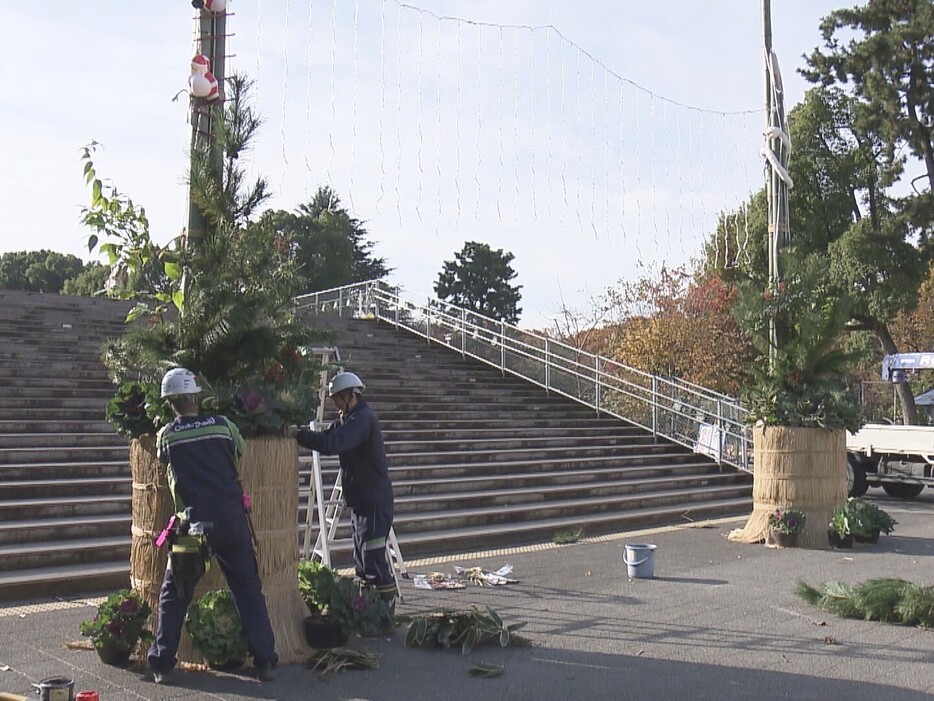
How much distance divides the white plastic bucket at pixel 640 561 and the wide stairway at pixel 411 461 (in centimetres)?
252

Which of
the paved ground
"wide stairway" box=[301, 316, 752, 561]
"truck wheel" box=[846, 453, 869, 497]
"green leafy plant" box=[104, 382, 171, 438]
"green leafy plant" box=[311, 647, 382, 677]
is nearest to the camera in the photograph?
the paved ground

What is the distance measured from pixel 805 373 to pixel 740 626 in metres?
5.46

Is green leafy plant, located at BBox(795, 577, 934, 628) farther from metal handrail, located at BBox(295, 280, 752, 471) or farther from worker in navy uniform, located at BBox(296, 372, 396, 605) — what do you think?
metal handrail, located at BBox(295, 280, 752, 471)

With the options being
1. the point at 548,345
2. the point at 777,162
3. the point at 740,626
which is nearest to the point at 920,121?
the point at 548,345

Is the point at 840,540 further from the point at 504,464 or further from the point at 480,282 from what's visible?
the point at 480,282

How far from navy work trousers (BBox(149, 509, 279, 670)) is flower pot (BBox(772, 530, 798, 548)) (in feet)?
25.9

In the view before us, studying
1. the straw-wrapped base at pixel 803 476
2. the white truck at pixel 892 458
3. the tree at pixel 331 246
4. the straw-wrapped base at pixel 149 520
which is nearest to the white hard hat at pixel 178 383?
the straw-wrapped base at pixel 149 520

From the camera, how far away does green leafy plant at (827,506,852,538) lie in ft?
40.7

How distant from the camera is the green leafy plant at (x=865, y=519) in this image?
12445 millimetres

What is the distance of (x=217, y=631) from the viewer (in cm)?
616

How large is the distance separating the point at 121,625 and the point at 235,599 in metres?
0.73

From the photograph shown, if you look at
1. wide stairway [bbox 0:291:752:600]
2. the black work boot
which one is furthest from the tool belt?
wide stairway [bbox 0:291:752:600]

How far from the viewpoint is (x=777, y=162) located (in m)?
13.6

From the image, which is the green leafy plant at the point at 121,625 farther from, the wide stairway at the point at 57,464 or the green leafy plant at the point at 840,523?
the green leafy plant at the point at 840,523
